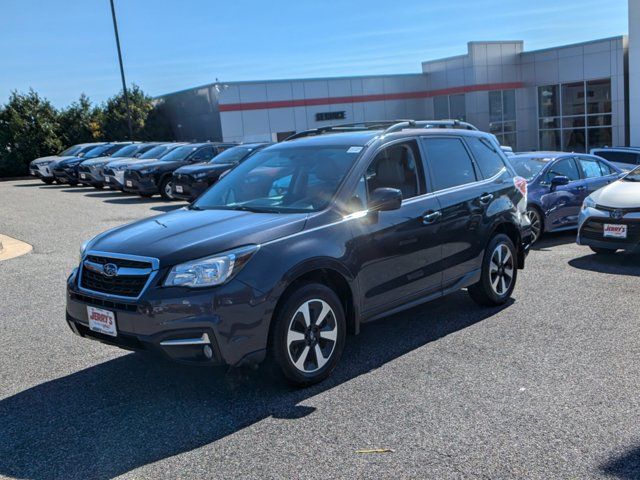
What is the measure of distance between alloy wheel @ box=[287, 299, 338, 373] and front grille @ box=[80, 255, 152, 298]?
1.06m

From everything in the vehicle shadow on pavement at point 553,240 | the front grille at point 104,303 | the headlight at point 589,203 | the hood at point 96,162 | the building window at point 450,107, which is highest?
the building window at point 450,107

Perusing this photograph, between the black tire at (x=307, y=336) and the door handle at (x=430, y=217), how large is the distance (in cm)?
127

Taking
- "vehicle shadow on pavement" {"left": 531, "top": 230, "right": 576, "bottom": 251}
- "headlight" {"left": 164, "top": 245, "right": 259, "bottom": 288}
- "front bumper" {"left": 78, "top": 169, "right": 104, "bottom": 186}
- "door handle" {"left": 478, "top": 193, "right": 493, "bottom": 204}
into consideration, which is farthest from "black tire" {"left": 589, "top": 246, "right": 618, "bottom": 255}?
"front bumper" {"left": 78, "top": 169, "right": 104, "bottom": 186}

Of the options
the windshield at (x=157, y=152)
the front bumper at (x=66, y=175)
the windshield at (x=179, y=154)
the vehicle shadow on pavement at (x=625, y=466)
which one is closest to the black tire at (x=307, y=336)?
the vehicle shadow on pavement at (x=625, y=466)

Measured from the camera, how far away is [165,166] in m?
19.8

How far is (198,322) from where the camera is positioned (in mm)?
4230

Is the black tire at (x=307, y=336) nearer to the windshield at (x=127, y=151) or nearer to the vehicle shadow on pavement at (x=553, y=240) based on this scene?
the vehicle shadow on pavement at (x=553, y=240)

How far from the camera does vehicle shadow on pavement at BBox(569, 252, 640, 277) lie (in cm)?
845

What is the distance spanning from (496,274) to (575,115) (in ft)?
95.5

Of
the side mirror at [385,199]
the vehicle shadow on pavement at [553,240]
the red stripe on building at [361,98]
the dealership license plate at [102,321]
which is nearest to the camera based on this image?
the dealership license plate at [102,321]

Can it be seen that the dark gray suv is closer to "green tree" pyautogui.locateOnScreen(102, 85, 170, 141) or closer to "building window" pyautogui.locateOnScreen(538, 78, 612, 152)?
"building window" pyautogui.locateOnScreen(538, 78, 612, 152)

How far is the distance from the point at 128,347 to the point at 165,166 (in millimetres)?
15956

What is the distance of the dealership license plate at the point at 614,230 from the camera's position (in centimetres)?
865

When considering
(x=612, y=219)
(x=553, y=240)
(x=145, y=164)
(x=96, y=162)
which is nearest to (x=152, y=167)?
(x=145, y=164)
